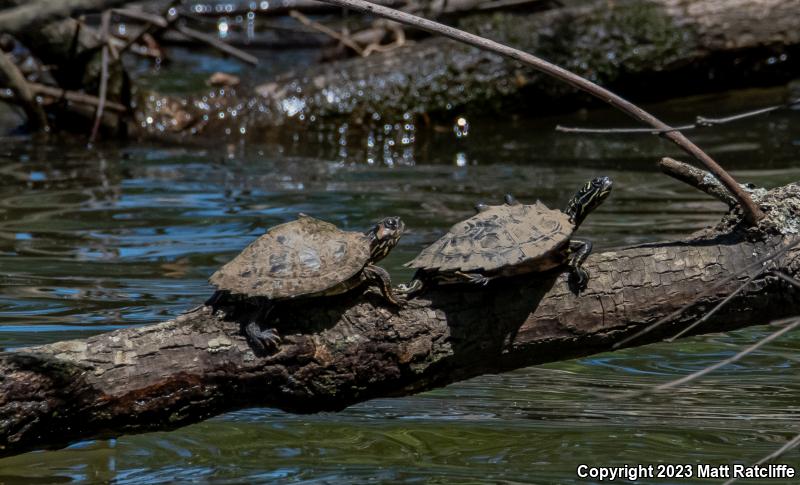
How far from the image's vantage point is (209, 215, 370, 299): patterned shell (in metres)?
3.21

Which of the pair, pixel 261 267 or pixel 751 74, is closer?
pixel 261 267

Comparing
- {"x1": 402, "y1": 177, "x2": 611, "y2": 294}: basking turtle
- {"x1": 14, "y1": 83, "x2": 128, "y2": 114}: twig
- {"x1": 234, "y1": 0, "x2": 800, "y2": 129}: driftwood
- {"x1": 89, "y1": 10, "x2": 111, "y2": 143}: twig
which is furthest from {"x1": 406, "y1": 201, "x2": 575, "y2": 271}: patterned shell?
{"x1": 234, "y1": 0, "x2": 800, "y2": 129}: driftwood

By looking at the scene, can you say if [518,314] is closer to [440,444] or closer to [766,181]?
[440,444]

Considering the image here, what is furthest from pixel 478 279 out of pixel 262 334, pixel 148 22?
pixel 148 22

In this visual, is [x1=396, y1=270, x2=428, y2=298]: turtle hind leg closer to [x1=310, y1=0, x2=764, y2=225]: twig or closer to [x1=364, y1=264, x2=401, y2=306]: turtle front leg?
[x1=364, y1=264, x2=401, y2=306]: turtle front leg

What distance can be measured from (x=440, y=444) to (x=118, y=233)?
11.7 feet

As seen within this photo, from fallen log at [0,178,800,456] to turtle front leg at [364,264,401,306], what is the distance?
1.5 inches

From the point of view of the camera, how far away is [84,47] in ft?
30.5

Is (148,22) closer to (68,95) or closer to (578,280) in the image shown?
(68,95)

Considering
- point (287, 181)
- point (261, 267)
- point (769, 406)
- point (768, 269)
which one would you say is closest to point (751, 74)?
point (287, 181)

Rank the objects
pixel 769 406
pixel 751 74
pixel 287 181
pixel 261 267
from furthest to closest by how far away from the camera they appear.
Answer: pixel 751 74 → pixel 287 181 → pixel 769 406 → pixel 261 267

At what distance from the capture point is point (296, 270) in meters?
3.28

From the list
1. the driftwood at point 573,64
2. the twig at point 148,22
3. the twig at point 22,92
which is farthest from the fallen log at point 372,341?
the driftwood at point 573,64

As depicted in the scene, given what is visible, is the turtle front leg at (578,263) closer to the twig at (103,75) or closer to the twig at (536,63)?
the twig at (536,63)
